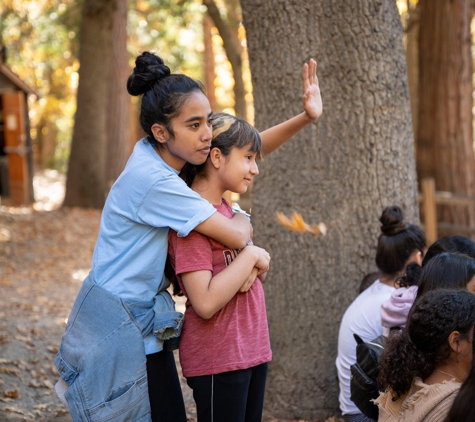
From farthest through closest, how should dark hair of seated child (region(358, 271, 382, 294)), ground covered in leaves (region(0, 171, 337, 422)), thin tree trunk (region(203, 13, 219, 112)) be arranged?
1. thin tree trunk (region(203, 13, 219, 112))
2. ground covered in leaves (region(0, 171, 337, 422))
3. dark hair of seated child (region(358, 271, 382, 294))

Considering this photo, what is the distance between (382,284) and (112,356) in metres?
1.88

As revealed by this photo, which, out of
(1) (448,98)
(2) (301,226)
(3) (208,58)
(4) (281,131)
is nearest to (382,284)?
(2) (301,226)

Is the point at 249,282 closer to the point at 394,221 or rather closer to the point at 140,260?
the point at 140,260

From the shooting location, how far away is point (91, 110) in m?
14.1

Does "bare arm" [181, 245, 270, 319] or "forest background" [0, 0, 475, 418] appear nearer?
"bare arm" [181, 245, 270, 319]

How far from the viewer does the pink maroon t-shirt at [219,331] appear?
8.02ft

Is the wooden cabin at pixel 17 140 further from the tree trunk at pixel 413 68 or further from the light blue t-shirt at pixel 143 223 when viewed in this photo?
the light blue t-shirt at pixel 143 223

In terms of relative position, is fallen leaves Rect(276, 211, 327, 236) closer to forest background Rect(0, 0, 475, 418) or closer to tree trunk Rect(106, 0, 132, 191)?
forest background Rect(0, 0, 475, 418)

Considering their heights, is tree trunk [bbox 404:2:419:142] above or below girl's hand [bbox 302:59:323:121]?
above

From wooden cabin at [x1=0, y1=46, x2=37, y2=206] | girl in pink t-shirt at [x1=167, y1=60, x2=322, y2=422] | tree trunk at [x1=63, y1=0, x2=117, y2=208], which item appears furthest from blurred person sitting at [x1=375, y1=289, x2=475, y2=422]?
wooden cabin at [x1=0, y1=46, x2=37, y2=206]

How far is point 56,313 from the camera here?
271 inches

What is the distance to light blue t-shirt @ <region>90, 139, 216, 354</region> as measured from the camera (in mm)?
2354

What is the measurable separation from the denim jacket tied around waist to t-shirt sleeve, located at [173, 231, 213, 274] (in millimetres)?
218

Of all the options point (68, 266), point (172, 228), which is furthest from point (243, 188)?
point (68, 266)
